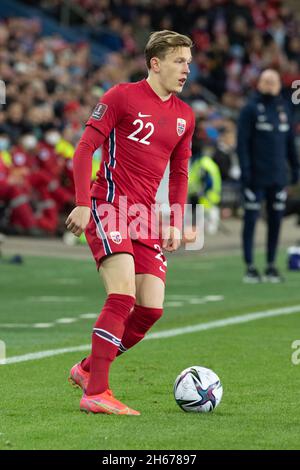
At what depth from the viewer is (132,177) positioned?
27.0ft

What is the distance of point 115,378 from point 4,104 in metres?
15.8

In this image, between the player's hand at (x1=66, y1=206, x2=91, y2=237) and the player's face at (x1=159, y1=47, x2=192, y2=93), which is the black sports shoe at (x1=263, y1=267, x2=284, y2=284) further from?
the player's hand at (x1=66, y1=206, x2=91, y2=237)

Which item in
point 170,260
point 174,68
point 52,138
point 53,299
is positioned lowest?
point 170,260

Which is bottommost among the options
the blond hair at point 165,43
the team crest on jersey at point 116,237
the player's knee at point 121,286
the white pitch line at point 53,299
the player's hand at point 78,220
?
the white pitch line at point 53,299

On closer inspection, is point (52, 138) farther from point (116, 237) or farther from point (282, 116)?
point (116, 237)

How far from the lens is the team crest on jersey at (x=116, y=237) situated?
798 centimetres

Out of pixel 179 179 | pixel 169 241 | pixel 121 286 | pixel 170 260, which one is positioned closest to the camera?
pixel 121 286

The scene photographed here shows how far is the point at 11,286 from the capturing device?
16375 millimetres

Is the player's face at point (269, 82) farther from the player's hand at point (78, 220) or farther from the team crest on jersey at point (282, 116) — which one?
the player's hand at point (78, 220)

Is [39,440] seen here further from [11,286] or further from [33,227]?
[33,227]

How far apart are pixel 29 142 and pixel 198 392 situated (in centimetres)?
1624

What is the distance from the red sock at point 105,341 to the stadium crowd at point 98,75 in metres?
14.6

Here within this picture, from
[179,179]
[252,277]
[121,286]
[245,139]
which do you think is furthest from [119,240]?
[252,277]

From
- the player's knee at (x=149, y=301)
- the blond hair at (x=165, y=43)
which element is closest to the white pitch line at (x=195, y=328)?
the player's knee at (x=149, y=301)
